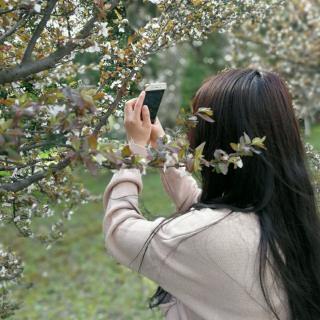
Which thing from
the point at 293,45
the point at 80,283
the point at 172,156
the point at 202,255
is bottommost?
the point at 80,283

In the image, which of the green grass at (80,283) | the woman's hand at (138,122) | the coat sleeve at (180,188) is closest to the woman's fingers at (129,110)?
the woman's hand at (138,122)

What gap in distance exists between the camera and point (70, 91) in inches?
47.8

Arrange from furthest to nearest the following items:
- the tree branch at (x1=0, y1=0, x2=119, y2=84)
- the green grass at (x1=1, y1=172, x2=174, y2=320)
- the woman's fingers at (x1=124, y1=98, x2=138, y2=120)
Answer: the green grass at (x1=1, y1=172, x2=174, y2=320)
the woman's fingers at (x1=124, y1=98, x2=138, y2=120)
the tree branch at (x1=0, y1=0, x2=119, y2=84)

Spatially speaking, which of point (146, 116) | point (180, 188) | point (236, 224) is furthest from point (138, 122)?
point (180, 188)

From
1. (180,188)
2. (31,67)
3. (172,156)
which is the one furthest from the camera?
(180,188)

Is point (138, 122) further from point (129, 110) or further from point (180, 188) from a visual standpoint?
point (180, 188)

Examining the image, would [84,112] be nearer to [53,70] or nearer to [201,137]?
[201,137]

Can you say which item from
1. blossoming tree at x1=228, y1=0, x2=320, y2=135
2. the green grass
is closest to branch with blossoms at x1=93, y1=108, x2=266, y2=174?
the green grass

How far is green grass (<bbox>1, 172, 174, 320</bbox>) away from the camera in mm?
5852

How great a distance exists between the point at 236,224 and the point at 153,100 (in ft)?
1.32

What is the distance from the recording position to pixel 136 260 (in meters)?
1.55

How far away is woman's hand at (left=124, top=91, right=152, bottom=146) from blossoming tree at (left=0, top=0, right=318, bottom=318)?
0.06m

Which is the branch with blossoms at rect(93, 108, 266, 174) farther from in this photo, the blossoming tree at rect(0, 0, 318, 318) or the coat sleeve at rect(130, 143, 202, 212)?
the coat sleeve at rect(130, 143, 202, 212)

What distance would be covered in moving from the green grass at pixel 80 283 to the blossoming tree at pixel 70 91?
102 inches
